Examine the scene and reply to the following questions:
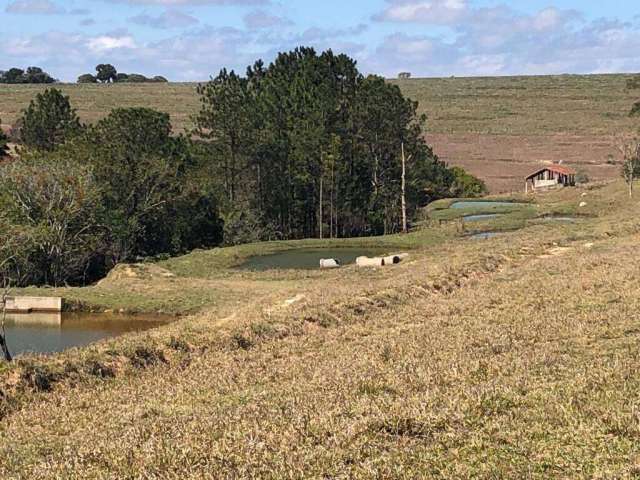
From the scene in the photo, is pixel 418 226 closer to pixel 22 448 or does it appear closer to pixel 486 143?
pixel 22 448

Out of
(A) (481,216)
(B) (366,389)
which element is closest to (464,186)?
(A) (481,216)

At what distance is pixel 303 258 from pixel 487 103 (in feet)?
447

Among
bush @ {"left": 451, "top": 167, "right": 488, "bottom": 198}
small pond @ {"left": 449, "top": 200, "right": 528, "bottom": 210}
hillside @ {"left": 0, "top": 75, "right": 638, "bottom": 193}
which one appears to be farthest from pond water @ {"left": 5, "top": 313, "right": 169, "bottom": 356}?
hillside @ {"left": 0, "top": 75, "right": 638, "bottom": 193}

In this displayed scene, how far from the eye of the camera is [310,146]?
Result: 57719mm

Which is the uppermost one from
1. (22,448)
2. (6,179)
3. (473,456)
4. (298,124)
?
(298,124)

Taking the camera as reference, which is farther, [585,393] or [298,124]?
[298,124]

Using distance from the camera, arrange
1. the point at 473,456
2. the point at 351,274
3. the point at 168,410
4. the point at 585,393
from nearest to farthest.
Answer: the point at 473,456, the point at 585,393, the point at 168,410, the point at 351,274

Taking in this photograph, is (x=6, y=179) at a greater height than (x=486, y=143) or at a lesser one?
lesser

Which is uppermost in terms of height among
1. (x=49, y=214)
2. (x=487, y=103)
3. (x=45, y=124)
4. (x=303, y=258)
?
(x=487, y=103)

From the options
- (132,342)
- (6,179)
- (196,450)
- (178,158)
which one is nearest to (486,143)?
(178,158)

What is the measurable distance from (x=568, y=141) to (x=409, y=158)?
247 ft

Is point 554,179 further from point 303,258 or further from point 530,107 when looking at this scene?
point 530,107

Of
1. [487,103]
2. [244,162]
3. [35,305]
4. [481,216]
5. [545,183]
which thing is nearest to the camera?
[35,305]

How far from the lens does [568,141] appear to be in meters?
129
